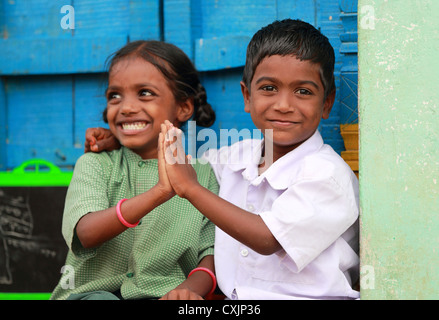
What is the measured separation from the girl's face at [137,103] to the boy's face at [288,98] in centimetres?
42

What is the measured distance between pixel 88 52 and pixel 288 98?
44.4 inches

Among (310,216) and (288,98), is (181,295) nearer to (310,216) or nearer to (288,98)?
(310,216)

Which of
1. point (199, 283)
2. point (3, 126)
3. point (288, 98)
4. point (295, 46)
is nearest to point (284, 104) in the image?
point (288, 98)

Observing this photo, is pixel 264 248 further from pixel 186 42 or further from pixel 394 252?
pixel 186 42

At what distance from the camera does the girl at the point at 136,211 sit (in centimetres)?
173

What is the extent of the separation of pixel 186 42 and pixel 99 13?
45 centimetres

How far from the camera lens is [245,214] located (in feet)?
4.94

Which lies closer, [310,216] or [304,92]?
[310,216]

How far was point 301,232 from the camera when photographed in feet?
4.83

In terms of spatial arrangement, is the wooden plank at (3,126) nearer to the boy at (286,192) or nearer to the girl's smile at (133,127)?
the girl's smile at (133,127)

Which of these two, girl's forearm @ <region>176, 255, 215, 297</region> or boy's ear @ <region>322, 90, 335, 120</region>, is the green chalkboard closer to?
girl's forearm @ <region>176, 255, 215, 297</region>

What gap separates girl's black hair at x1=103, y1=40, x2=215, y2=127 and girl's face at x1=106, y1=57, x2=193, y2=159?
0.03 meters

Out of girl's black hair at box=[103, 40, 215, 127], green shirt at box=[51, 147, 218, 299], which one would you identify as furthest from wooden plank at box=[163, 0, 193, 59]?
green shirt at box=[51, 147, 218, 299]
